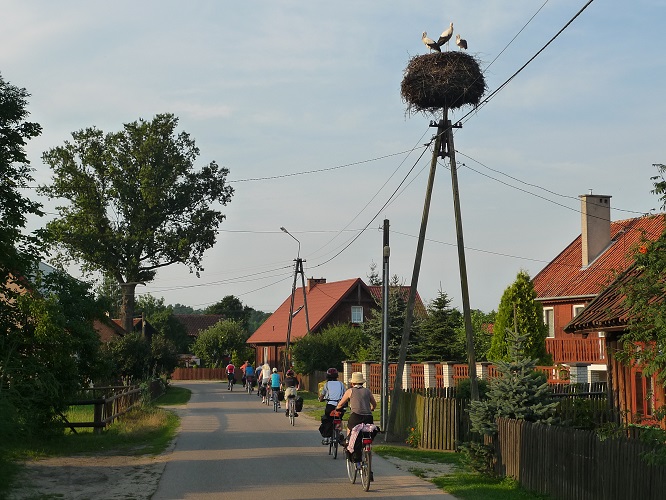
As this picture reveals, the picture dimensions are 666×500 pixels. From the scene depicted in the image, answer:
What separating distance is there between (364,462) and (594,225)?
31.6 m

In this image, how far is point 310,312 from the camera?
65.0 metres

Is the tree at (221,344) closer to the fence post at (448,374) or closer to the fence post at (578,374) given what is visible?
the fence post at (578,374)

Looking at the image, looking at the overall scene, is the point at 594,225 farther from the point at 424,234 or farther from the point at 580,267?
the point at 424,234

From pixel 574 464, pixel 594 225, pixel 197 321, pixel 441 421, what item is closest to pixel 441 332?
pixel 594 225

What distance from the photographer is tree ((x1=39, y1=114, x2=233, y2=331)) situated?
165 ft

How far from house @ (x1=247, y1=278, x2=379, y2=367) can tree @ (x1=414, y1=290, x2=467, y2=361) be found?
15.8m

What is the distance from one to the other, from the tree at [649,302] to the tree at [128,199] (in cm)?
4291

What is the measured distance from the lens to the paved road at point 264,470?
41.8 feet

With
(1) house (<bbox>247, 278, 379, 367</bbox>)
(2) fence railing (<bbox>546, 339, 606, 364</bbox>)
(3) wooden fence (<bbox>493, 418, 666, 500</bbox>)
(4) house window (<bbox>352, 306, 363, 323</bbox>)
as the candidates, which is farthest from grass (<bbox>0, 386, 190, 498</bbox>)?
(4) house window (<bbox>352, 306, 363, 323</bbox>)

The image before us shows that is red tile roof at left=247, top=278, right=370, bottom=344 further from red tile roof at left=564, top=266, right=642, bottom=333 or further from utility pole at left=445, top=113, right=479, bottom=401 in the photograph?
red tile roof at left=564, top=266, right=642, bottom=333

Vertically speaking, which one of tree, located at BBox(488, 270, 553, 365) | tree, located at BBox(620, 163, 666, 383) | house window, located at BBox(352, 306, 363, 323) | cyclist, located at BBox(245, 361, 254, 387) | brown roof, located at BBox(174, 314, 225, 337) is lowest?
cyclist, located at BBox(245, 361, 254, 387)

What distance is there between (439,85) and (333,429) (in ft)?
30.3

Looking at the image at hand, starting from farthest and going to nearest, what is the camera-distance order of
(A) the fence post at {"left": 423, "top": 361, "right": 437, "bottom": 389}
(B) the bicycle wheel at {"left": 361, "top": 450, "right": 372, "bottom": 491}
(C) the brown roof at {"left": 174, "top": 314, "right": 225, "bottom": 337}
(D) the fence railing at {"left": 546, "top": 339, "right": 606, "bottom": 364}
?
(C) the brown roof at {"left": 174, "top": 314, "right": 225, "bottom": 337}, (D) the fence railing at {"left": 546, "top": 339, "right": 606, "bottom": 364}, (A) the fence post at {"left": 423, "top": 361, "right": 437, "bottom": 389}, (B) the bicycle wheel at {"left": 361, "top": 450, "right": 372, "bottom": 491}

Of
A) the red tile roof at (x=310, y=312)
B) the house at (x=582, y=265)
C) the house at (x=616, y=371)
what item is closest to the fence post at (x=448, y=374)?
the house at (x=616, y=371)
